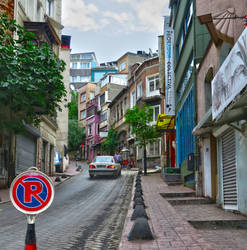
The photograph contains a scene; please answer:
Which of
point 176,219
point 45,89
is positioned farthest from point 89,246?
point 45,89

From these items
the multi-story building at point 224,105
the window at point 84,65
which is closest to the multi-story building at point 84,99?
the window at point 84,65

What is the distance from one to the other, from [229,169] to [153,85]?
26.5 metres

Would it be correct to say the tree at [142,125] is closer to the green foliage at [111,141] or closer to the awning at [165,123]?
the awning at [165,123]

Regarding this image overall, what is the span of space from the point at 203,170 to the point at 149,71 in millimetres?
24431

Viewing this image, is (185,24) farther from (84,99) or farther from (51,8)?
(84,99)

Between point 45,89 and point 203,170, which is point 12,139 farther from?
point 203,170

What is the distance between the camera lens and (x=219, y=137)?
11.7 metres

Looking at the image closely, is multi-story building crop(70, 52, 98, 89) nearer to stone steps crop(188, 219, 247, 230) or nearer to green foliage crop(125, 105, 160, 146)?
green foliage crop(125, 105, 160, 146)

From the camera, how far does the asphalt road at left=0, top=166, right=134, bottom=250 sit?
664cm

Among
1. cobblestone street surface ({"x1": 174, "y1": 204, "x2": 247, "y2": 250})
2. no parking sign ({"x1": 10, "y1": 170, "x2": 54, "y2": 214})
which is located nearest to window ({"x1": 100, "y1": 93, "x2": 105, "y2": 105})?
cobblestone street surface ({"x1": 174, "y1": 204, "x2": 247, "y2": 250})

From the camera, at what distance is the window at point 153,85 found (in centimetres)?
3630

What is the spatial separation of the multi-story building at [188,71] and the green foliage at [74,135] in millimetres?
39994

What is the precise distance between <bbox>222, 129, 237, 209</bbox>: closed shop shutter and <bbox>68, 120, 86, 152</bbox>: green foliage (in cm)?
5146

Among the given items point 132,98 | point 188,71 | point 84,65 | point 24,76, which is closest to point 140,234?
point 24,76
